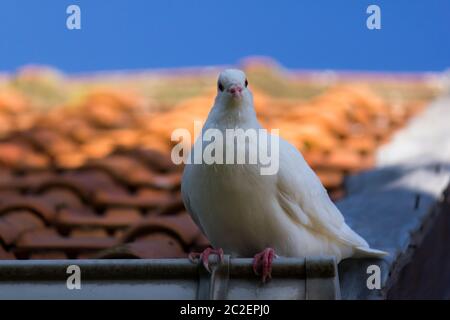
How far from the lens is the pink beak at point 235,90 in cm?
323

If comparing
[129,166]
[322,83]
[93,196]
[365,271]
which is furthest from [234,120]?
[322,83]

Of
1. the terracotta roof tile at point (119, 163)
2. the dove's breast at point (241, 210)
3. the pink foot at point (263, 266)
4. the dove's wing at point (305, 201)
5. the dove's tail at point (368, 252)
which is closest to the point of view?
the pink foot at point (263, 266)

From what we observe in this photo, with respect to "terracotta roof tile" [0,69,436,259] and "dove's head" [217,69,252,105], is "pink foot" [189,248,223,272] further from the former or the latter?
"terracotta roof tile" [0,69,436,259]

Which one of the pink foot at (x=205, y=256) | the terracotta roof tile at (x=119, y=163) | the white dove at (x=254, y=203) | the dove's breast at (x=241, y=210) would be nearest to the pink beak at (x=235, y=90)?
the white dove at (x=254, y=203)

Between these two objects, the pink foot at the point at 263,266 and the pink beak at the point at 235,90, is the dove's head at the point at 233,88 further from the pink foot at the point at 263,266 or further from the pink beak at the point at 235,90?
the pink foot at the point at 263,266

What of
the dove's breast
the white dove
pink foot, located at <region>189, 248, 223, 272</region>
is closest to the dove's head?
the white dove

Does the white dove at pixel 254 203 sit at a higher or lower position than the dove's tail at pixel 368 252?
higher

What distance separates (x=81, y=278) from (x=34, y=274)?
0.14m

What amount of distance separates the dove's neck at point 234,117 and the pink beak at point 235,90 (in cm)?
3

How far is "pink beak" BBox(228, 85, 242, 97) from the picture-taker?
3.23 meters

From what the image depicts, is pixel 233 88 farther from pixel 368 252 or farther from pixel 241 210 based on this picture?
pixel 368 252
